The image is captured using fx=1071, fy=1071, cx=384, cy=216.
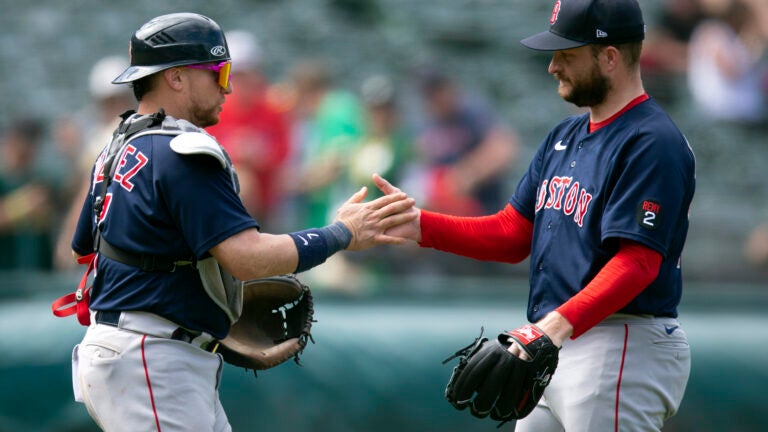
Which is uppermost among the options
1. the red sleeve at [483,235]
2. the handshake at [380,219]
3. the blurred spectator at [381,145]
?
the handshake at [380,219]

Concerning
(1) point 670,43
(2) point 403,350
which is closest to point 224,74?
(2) point 403,350

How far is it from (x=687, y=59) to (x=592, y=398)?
21.1 ft

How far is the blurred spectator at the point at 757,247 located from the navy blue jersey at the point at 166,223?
5254 mm

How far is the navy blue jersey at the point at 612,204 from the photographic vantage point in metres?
3.29

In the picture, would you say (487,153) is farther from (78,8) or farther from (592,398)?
(78,8)

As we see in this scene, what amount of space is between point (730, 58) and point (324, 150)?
3569 mm

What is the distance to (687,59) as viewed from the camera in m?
9.21

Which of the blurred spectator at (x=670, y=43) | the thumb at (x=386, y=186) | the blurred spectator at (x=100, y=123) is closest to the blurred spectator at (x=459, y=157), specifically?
the blurred spectator at (x=100, y=123)

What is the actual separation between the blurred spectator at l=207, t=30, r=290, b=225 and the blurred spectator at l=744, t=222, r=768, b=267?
11.0ft

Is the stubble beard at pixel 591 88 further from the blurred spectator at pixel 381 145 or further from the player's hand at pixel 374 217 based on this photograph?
the blurred spectator at pixel 381 145

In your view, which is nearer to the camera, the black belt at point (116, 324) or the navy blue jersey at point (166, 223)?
the navy blue jersey at point (166, 223)

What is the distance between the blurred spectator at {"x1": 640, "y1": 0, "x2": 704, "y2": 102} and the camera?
29.7ft

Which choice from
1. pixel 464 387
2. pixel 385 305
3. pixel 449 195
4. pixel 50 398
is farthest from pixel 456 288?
pixel 464 387

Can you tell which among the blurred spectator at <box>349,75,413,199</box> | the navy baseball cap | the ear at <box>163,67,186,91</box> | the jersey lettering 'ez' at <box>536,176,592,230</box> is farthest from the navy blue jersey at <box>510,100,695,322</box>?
the blurred spectator at <box>349,75,413,199</box>
